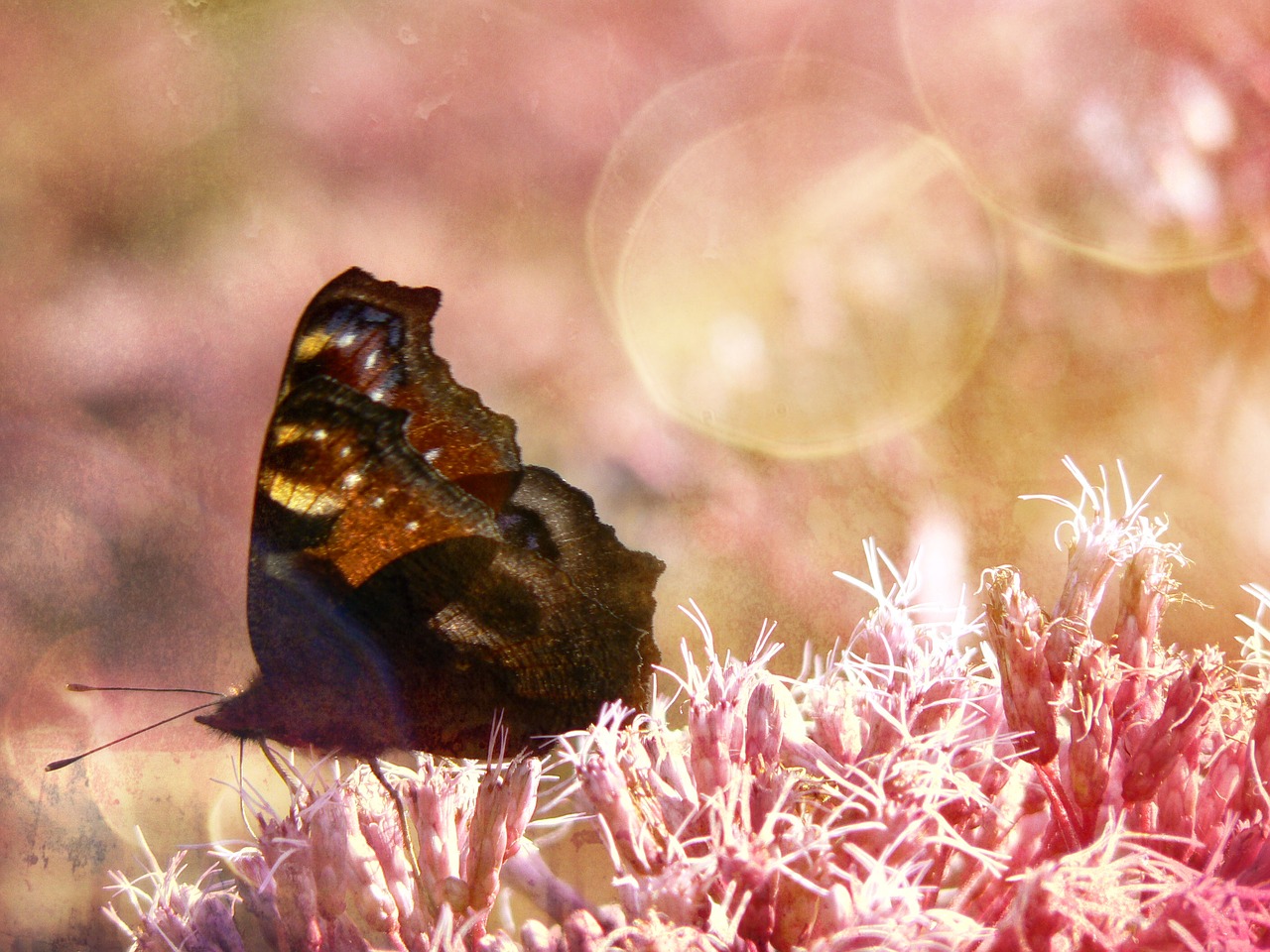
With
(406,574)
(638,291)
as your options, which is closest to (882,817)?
(406,574)

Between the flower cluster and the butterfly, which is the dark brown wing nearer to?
the butterfly

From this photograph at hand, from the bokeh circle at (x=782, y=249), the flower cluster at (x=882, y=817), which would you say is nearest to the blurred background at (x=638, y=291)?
the bokeh circle at (x=782, y=249)

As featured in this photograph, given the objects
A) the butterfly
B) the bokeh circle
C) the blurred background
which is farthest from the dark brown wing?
the bokeh circle

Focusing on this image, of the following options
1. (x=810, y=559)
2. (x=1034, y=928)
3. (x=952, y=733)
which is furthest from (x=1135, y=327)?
(x=1034, y=928)

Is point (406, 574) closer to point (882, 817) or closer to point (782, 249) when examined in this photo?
point (882, 817)

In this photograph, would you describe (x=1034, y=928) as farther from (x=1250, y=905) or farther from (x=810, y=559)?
(x=810, y=559)

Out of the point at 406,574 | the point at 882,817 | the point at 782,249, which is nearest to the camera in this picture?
the point at 882,817
